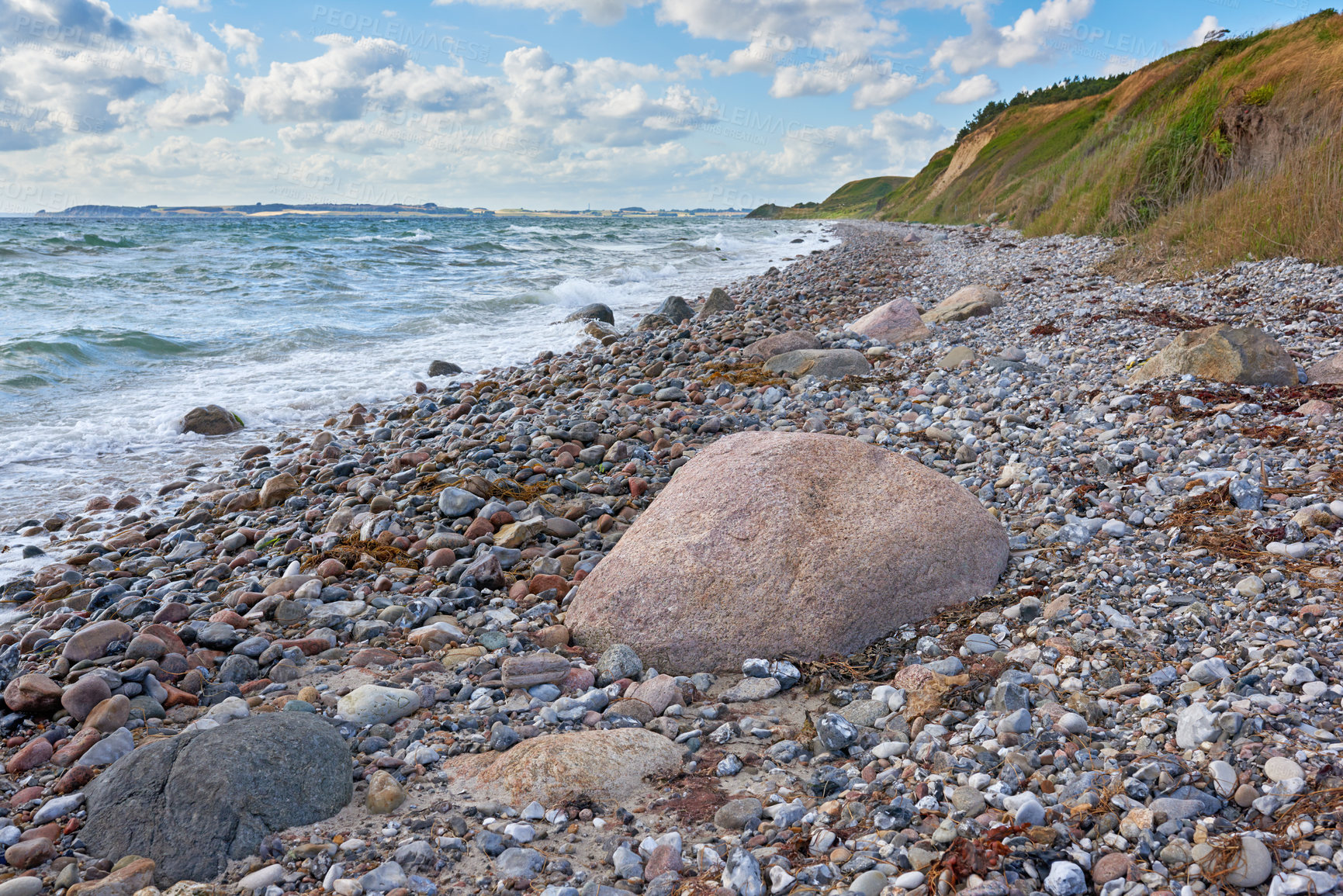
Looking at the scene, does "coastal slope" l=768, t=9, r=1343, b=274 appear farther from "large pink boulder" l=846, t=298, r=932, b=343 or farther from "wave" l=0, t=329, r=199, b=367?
"wave" l=0, t=329, r=199, b=367

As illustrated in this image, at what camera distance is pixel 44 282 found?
20219 millimetres

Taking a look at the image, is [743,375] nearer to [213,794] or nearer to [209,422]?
[209,422]

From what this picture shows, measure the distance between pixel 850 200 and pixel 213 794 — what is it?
120 meters

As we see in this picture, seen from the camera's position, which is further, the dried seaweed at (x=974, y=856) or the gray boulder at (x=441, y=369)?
the gray boulder at (x=441, y=369)

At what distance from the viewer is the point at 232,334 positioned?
46.0 feet

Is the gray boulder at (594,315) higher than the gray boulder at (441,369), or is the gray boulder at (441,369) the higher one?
the gray boulder at (594,315)

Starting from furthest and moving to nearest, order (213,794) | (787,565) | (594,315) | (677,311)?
1. (594,315)
2. (677,311)
3. (787,565)
4. (213,794)

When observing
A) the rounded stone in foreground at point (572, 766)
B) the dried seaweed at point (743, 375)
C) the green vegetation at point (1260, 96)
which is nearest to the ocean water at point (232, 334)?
the dried seaweed at point (743, 375)

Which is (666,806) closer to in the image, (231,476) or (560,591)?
(560,591)

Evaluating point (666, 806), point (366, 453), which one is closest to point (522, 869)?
point (666, 806)

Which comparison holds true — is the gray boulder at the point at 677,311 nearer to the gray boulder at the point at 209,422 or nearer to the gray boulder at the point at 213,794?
the gray boulder at the point at 209,422

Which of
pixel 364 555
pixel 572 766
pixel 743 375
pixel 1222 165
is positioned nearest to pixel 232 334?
pixel 743 375

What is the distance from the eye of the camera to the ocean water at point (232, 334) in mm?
7895

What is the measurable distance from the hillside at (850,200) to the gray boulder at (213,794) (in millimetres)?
94465
